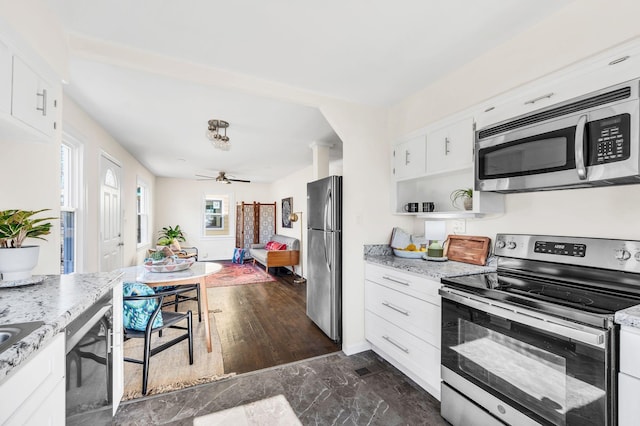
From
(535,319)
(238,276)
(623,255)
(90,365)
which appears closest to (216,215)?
(238,276)

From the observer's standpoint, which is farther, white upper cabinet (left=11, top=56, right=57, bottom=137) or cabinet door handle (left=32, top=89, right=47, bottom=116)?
cabinet door handle (left=32, top=89, right=47, bottom=116)

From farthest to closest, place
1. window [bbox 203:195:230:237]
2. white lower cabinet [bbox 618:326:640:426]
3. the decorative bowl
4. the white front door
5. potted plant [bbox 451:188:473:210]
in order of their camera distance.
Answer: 1. window [bbox 203:195:230:237]
2. the white front door
3. the decorative bowl
4. potted plant [bbox 451:188:473:210]
5. white lower cabinet [bbox 618:326:640:426]

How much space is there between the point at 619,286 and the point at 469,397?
3.13 ft

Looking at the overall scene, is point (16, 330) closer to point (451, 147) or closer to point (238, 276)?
point (451, 147)

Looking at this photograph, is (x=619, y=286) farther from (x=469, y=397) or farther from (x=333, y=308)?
(x=333, y=308)

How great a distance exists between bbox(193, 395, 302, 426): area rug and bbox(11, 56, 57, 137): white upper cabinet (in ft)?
6.17

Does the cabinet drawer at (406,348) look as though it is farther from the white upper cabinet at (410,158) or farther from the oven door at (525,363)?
the white upper cabinet at (410,158)

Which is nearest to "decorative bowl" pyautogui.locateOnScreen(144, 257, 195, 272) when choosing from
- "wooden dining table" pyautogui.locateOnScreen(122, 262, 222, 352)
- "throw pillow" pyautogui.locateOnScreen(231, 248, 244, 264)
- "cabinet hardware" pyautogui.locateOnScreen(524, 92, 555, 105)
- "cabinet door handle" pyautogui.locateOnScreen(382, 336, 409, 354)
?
"wooden dining table" pyautogui.locateOnScreen(122, 262, 222, 352)

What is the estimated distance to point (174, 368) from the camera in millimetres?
2346

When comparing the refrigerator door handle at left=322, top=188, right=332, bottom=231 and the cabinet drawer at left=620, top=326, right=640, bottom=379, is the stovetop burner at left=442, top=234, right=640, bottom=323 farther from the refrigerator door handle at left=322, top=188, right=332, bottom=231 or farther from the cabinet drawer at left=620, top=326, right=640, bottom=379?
the refrigerator door handle at left=322, top=188, right=332, bottom=231

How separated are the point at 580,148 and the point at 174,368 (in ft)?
10.2

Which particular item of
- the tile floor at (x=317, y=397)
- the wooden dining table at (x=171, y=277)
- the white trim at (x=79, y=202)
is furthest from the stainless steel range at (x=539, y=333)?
the white trim at (x=79, y=202)

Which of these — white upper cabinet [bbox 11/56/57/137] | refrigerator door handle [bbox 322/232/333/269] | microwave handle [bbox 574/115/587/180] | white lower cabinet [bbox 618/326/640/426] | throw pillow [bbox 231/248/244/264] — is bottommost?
throw pillow [bbox 231/248/244/264]

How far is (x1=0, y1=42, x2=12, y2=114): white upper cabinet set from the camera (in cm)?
113
